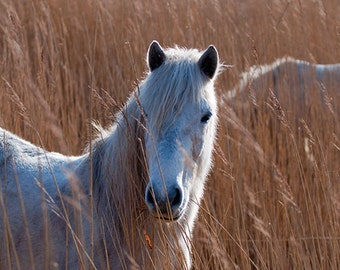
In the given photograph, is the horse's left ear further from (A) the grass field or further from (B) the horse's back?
(B) the horse's back

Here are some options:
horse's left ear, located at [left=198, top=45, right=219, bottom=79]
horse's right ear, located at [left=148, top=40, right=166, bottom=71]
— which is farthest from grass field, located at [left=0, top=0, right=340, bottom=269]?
horse's left ear, located at [left=198, top=45, right=219, bottom=79]

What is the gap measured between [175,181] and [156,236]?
0.40 m

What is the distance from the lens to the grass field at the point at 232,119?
2.19m

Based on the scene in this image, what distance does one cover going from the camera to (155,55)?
6.76 feet

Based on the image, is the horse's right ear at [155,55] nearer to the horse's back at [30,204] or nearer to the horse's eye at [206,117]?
the horse's eye at [206,117]

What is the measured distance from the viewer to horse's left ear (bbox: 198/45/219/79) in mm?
2091

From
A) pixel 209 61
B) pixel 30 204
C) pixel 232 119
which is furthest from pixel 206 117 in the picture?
pixel 30 204

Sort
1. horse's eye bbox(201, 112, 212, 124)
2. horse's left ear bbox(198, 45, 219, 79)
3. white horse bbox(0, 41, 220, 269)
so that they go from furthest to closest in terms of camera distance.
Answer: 1. horse's left ear bbox(198, 45, 219, 79)
2. horse's eye bbox(201, 112, 212, 124)
3. white horse bbox(0, 41, 220, 269)

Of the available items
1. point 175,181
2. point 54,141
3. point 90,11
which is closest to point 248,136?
point 175,181

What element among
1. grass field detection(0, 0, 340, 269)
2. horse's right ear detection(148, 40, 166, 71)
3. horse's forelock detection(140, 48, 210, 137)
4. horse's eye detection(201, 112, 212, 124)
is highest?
horse's right ear detection(148, 40, 166, 71)

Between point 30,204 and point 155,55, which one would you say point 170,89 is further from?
point 30,204

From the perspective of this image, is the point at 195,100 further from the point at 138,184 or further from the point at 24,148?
the point at 24,148

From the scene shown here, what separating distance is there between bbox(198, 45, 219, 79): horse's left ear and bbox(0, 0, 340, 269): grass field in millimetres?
176

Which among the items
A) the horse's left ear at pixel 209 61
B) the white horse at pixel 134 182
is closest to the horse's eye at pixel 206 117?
the white horse at pixel 134 182
